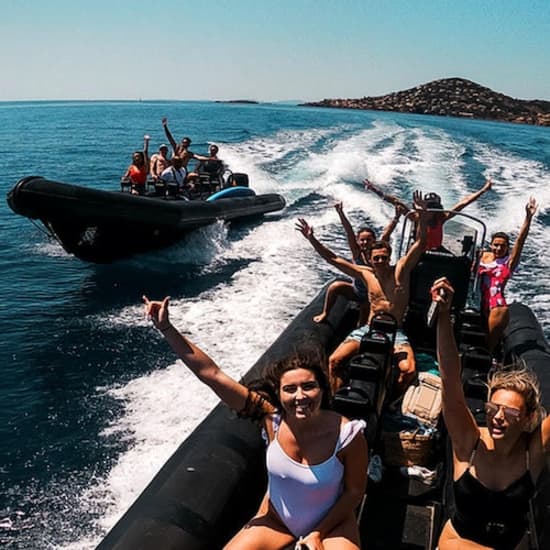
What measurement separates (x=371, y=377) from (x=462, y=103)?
64.1 metres

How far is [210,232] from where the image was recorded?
33.4 ft

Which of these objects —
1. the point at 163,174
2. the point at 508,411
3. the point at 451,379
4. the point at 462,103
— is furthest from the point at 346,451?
the point at 462,103

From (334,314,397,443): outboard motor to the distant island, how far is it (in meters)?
55.7

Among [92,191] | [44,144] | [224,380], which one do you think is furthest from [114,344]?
[44,144]

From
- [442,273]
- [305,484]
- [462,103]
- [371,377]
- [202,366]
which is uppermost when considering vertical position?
[202,366]

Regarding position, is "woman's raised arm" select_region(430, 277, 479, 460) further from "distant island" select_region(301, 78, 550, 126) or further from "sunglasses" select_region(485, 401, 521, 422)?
"distant island" select_region(301, 78, 550, 126)

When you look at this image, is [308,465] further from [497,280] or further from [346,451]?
[497,280]

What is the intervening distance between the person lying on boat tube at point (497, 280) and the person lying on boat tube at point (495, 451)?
2523 millimetres

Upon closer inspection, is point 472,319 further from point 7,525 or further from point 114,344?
point 114,344

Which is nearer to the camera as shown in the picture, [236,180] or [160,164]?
[160,164]

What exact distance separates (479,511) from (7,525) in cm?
296

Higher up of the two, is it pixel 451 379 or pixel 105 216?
pixel 451 379

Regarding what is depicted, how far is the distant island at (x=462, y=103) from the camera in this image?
5756 cm

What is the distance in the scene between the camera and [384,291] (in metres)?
4.13
